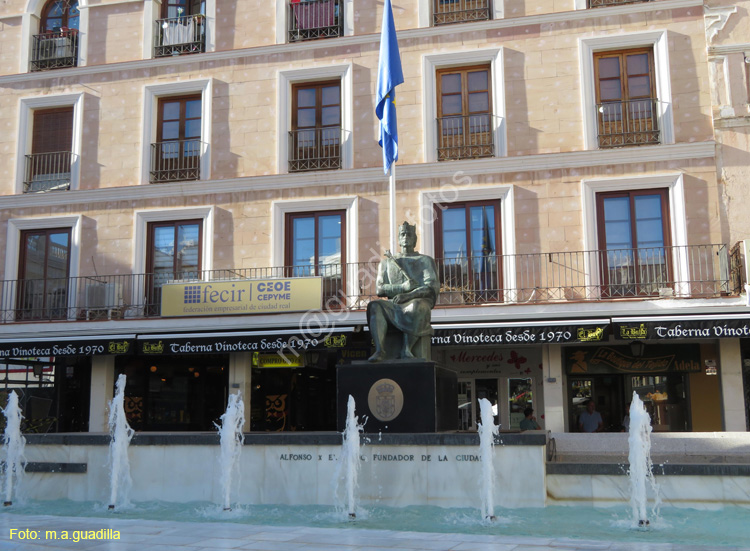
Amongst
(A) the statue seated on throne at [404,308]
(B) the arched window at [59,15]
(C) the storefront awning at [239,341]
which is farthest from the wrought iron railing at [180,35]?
(A) the statue seated on throne at [404,308]

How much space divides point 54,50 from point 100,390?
9.05 meters

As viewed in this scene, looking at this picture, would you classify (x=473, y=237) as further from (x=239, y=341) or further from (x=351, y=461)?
(x=351, y=461)

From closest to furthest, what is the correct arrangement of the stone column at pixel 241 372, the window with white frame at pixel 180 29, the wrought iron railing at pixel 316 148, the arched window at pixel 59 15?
the stone column at pixel 241 372, the wrought iron railing at pixel 316 148, the window with white frame at pixel 180 29, the arched window at pixel 59 15

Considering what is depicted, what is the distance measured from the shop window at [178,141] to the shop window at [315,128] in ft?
7.98

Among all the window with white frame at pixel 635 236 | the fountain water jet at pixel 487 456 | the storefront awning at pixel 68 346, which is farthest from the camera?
the storefront awning at pixel 68 346

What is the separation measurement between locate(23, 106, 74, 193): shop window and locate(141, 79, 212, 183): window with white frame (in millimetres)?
2185

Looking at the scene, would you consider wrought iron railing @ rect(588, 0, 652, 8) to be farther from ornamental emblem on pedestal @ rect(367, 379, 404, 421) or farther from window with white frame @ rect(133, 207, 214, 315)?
ornamental emblem on pedestal @ rect(367, 379, 404, 421)

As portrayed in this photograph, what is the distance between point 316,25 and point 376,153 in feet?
12.2

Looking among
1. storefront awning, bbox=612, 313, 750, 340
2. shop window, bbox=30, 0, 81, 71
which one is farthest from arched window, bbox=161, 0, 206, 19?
storefront awning, bbox=612, 313, 750, 340

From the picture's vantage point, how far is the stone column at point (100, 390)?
19.1m

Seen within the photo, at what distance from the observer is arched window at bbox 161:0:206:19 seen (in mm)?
20828

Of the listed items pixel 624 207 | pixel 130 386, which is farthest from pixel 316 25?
pixel 130 386

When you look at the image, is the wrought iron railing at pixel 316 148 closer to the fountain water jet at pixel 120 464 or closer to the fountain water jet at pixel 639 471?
the fountain water jet at pixel 120 464

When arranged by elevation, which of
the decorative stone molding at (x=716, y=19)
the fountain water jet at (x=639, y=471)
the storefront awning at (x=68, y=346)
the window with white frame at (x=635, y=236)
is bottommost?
the fountain water jet at (x=639, y=471)
